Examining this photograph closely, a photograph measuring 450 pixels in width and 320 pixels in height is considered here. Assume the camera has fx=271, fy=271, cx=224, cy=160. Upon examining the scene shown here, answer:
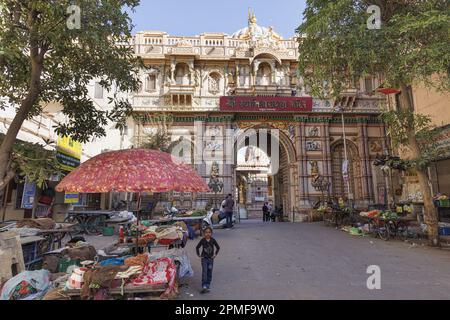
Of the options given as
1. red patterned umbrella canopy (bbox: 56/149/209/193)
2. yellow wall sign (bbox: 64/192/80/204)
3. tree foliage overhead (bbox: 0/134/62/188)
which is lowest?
yellow wall sign (bbox: 64/192/80/204)

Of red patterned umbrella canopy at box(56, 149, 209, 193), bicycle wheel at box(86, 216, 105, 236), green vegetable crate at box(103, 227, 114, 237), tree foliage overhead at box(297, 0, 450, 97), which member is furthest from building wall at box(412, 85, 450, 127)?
Answer: bicycle wheel at box(86, 216, 105, 236)

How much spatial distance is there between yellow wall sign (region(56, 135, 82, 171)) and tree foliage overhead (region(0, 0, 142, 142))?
609cm

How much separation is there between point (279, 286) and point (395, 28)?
854 centimetres

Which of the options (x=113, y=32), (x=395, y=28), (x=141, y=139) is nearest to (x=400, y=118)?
(x=395, y=28)

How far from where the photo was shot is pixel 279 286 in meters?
5.52

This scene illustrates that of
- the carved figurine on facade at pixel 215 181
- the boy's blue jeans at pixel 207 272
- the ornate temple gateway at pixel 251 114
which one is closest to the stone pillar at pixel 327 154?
the ornate temple gateway at pixel 251 114

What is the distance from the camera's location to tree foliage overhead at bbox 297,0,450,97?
8.07 m

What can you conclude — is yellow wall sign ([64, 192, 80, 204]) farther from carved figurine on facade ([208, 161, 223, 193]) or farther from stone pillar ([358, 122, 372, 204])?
stone pillar ([358, 122, 372, 204])

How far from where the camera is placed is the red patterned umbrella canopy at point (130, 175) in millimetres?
4219

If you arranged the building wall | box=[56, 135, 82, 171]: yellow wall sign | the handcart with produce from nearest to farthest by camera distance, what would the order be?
the handcart with produce < the building wall < box=[56, 135, 82, 171]: yellow wall sign

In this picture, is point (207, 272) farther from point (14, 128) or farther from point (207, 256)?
point (14, 128)

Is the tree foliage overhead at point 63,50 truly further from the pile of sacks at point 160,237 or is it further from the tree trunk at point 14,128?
the pile of sacks at point 160,237

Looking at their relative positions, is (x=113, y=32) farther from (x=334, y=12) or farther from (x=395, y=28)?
(x=395, y=28)

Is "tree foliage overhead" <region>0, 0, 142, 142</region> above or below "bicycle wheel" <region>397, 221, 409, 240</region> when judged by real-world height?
above
